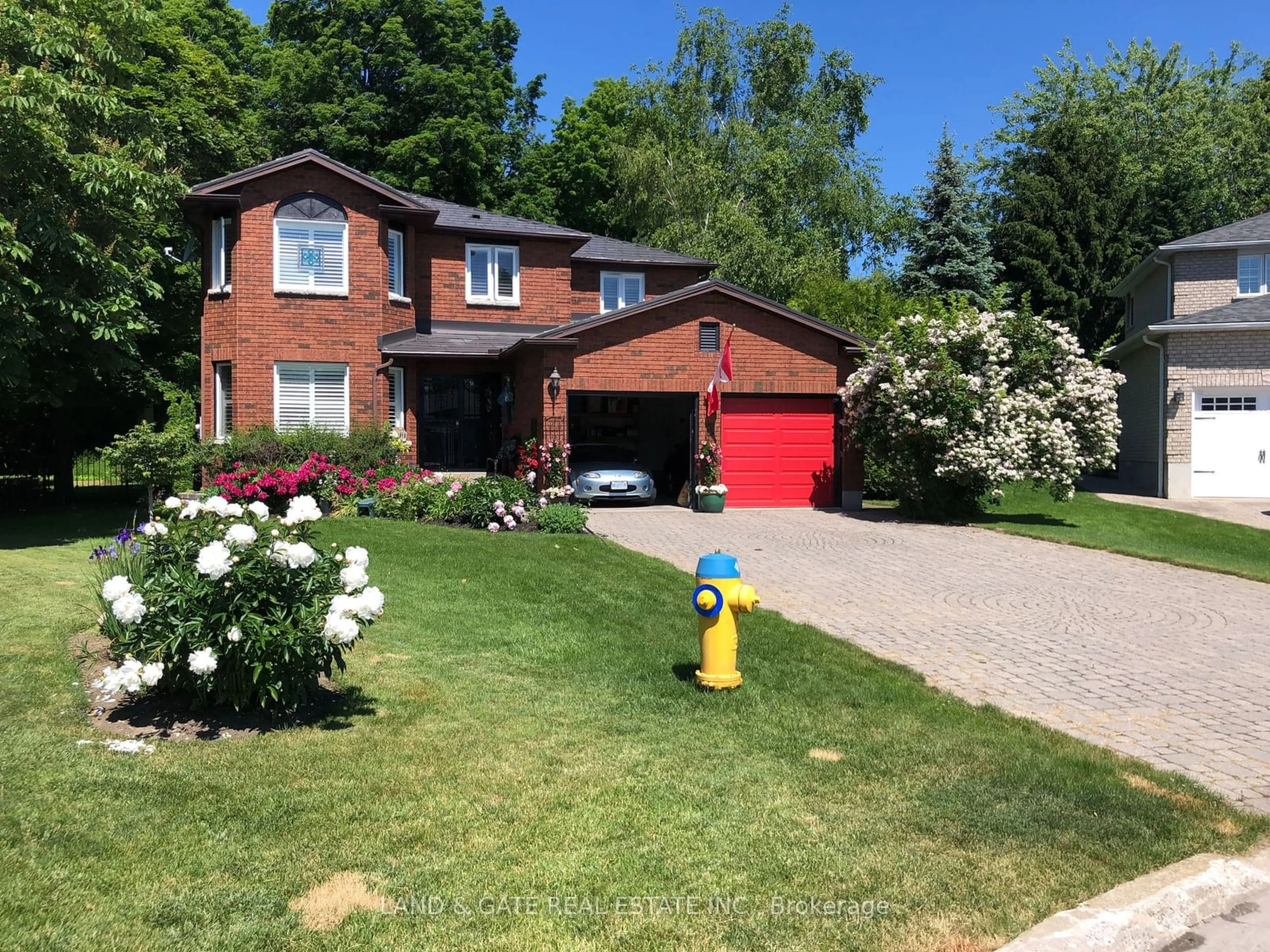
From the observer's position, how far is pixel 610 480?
66.5ft

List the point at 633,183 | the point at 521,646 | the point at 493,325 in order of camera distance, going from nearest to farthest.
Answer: the point at 521,646 → the point at 493,325 → the point at 633,183

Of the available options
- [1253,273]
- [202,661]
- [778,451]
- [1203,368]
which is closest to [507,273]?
[778,451]

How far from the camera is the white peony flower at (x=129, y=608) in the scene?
516 cm

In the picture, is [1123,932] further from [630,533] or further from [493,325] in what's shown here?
[493,325]

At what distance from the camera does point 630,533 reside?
53.4ft

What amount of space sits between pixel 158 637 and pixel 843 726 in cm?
428

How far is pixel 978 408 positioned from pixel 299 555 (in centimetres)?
1549

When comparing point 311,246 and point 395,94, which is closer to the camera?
point 311,246

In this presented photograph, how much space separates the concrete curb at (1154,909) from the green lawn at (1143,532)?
10542 millimetres

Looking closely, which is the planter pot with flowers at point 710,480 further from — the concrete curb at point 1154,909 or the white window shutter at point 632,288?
the concrete curb at point 1154,909

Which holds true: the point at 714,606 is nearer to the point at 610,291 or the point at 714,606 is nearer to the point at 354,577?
the point at 354,577

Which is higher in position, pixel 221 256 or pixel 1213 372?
pixel 221 256

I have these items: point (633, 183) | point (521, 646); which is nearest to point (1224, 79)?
point (633, 183)

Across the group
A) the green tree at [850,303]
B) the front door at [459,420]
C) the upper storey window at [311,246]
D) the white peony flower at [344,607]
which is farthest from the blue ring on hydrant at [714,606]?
the green tree at [850,303]
